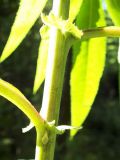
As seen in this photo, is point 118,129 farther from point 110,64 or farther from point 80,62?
point 80,62

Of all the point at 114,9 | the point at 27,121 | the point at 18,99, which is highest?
the point at 27,121

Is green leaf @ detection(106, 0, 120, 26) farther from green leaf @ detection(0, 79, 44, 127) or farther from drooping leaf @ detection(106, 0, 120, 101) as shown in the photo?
green leaf @ detection(0, 79, 44, 127)

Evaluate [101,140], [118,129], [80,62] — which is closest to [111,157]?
[101,140]

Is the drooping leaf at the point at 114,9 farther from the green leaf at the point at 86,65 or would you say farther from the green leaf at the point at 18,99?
the green leaf at the point at 18,99

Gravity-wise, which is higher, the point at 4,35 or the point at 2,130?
the point at 4,35

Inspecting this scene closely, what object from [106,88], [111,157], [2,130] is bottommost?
[111,157]

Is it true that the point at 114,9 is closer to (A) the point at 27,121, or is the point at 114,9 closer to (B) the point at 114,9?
(B) the point at 114,9

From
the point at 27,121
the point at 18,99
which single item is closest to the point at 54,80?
the point at 18,99
